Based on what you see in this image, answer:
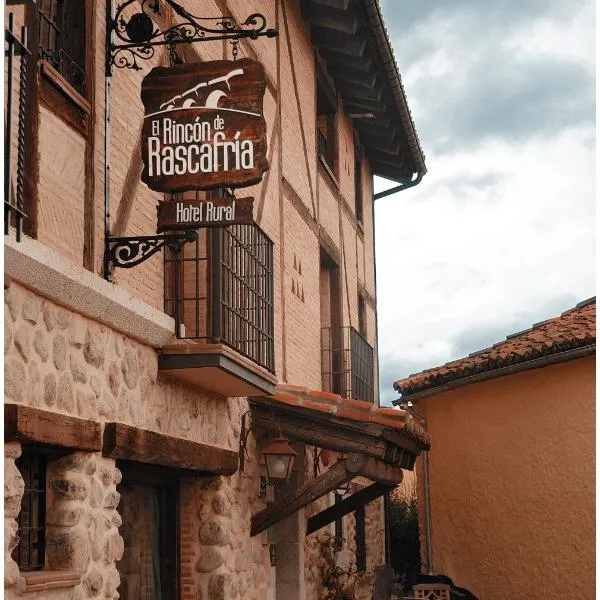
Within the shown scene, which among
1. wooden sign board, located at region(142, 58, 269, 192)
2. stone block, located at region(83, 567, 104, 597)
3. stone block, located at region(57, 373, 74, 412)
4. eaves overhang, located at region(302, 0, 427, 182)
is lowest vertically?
stone block, located at region(83, 567, 104, 597)

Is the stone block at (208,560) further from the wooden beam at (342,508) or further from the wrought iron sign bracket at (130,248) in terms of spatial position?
the wooden beam at (342,508)

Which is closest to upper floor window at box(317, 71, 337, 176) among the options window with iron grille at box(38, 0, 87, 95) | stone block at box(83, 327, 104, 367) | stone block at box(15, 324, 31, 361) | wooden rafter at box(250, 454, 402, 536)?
wooden rafter at box(250, 454, 402, 536)

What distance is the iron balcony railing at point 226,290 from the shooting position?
26.9 ft

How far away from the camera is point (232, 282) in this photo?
8594 millimetres

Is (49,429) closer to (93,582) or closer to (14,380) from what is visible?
(14,380)

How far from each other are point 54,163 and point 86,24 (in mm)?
1190

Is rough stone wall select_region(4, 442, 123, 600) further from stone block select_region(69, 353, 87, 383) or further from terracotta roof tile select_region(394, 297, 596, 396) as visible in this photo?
terracotta roof tile select_region(394, 297, 596, 396)

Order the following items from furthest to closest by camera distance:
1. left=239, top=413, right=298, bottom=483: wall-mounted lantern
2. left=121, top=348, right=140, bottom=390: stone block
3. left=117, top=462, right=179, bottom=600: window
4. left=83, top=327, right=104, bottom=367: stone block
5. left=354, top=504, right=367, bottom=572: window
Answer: left=354, top=504, right=367, bottom=572: window → left=239, top=413, right=298, bottom=483: wall-mounted lantern → left=117, top=462, right=179, bottom=600: window → left=121, top=348, right=140, bottom=390: stone block → left=83, top=327, right=104, bottom=367: stone block

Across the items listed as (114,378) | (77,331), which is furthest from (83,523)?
(77,331)

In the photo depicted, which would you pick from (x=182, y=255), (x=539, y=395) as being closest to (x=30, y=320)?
(x=182, y=255)

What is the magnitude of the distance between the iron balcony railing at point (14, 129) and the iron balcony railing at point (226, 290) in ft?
6.71

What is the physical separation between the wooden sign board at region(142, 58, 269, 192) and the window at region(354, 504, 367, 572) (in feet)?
31.2

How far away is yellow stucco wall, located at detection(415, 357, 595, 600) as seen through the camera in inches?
469

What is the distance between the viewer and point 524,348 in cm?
1217
